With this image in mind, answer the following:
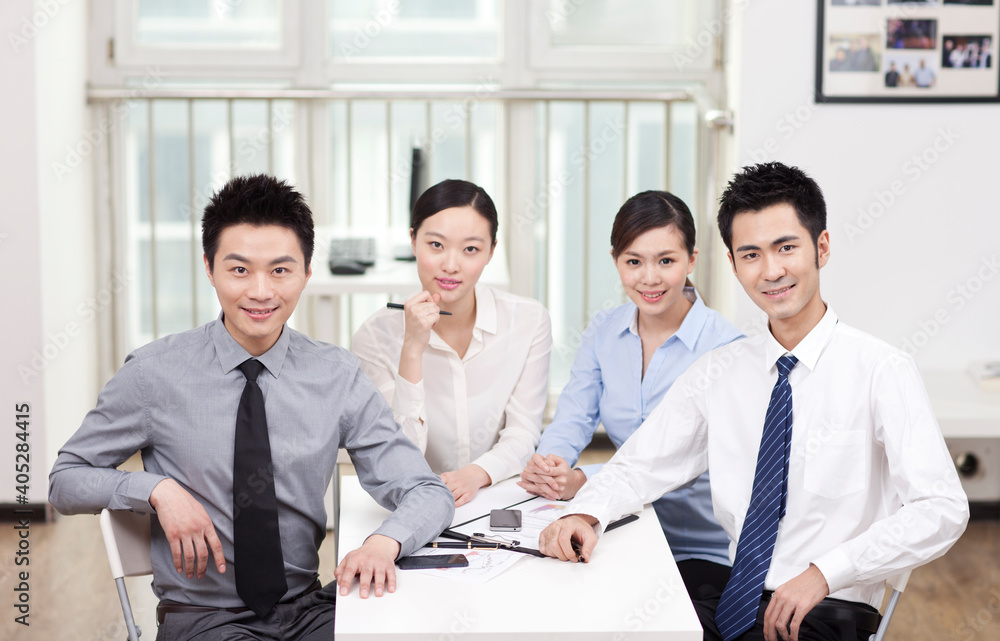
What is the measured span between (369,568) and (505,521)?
0.96 ft

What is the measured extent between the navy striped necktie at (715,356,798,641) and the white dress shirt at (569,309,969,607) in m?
0.02

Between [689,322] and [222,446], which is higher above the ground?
[689,322]

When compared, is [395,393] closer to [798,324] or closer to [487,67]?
[798,324]

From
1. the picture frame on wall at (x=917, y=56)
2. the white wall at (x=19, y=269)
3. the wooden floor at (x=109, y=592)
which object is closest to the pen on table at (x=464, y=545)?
the wooden floor at (x=109, y=592)

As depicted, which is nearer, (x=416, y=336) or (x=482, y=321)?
(x=416, y=336)

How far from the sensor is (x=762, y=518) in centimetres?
151

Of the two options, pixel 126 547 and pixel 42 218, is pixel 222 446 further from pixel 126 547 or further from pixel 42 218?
pixel 42 218

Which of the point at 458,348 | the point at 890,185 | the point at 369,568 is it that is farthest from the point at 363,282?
the point at 890,185

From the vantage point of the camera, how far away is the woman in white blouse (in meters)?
1.95

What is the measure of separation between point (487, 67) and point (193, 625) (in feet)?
8.60
